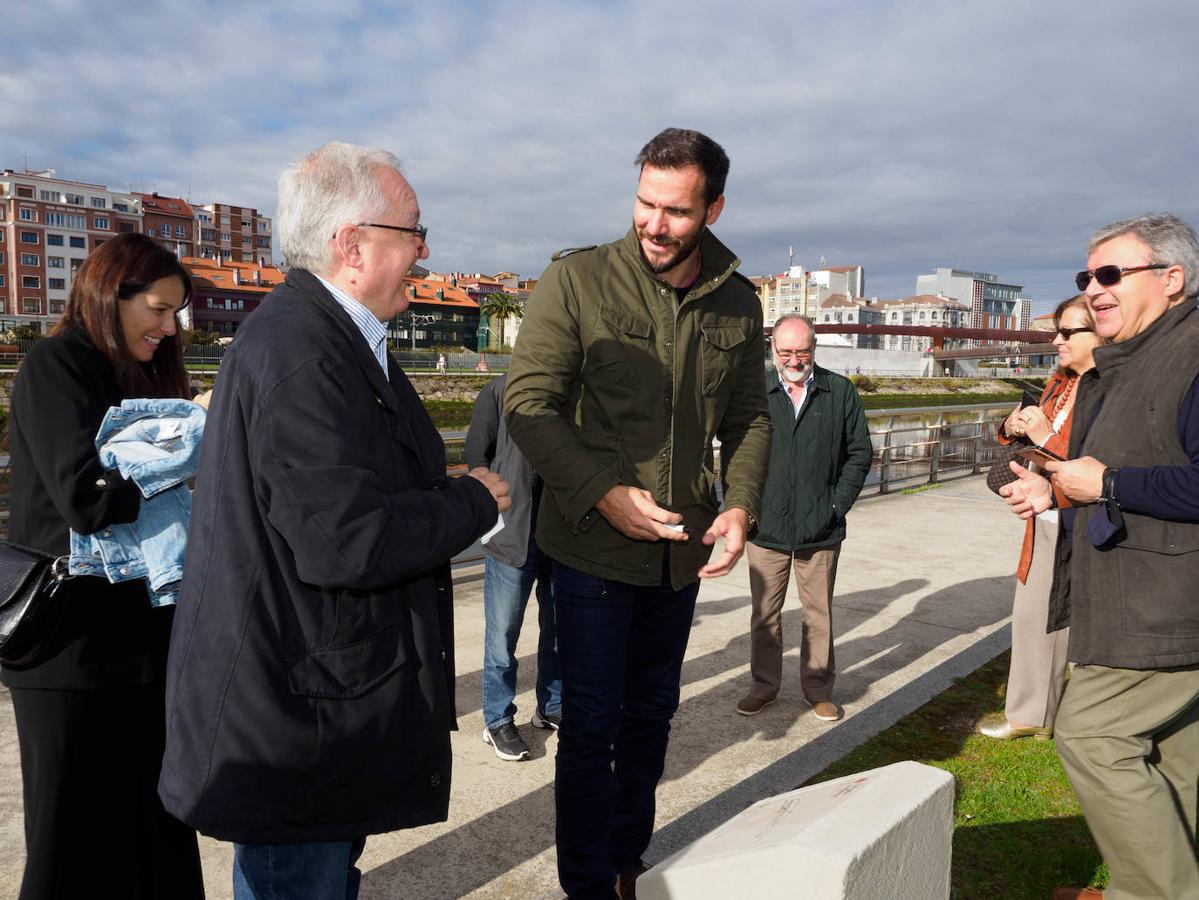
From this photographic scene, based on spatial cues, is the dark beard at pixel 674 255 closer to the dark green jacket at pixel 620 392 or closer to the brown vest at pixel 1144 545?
the dark green jacket at pixel 620 392

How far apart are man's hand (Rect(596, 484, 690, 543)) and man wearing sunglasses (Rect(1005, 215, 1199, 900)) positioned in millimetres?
1199

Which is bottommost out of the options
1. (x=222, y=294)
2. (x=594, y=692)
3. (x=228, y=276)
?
(x=594, y=692)

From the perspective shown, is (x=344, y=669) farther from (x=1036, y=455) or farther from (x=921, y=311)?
(x=921, y=311)

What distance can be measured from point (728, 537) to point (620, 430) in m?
0.46

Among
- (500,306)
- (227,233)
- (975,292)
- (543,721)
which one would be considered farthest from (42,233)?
(975,292)

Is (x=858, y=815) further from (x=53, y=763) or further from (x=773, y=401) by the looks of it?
(x=773, y=401)

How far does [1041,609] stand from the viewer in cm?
419

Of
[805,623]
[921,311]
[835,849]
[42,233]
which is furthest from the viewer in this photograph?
[921,311]

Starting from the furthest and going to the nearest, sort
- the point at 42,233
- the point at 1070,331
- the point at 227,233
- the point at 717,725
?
the point at 227,233
the point at 42,233
the point at 717,725
the point at 1070,331

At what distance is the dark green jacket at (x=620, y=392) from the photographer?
8.21 ft

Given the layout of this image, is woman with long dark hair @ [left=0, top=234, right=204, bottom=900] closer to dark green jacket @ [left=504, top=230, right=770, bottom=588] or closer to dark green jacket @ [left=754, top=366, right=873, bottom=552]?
dark green jacket @ [left=504, top=230, right=770, bottom=588]

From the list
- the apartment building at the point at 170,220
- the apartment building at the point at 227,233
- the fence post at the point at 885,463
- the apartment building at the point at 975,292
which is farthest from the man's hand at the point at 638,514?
the apartment building at the point at 975,292

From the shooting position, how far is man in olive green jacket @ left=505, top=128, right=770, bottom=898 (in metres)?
2.51

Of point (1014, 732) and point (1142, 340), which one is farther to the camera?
point (1014, 732)
